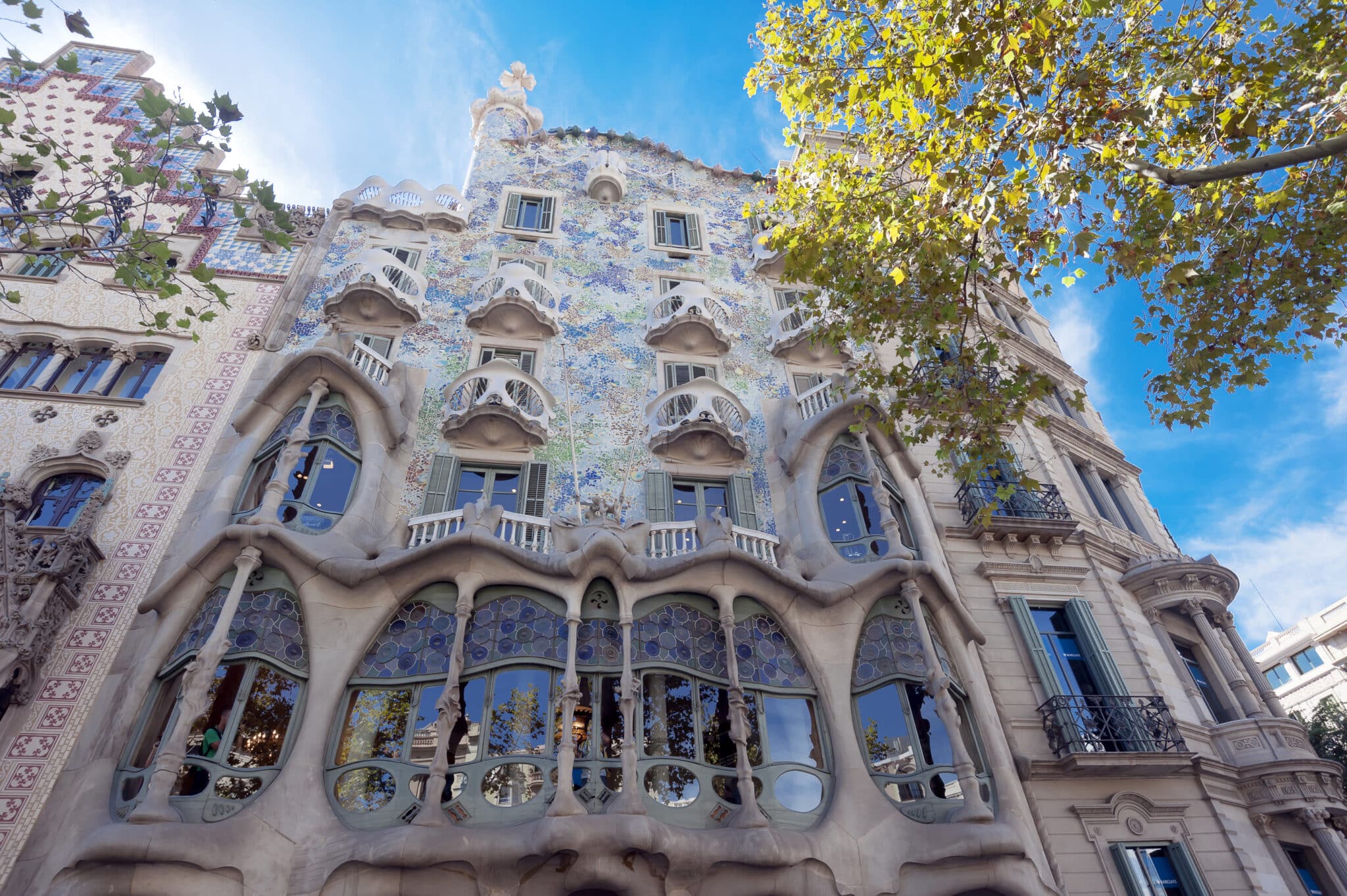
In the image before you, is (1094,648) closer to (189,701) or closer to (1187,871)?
(1187,871)

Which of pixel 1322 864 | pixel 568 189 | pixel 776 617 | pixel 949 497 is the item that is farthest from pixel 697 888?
pixel 568 189

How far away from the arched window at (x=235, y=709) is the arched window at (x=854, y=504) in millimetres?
8358

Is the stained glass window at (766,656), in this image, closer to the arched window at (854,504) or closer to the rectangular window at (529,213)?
the arched window at (854,504)

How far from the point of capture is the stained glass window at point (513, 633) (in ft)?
36.3

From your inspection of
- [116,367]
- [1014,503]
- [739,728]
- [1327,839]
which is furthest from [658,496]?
[1327,839]

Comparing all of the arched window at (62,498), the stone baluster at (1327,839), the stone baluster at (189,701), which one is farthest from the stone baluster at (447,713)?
the stone baluster at (1327,839)

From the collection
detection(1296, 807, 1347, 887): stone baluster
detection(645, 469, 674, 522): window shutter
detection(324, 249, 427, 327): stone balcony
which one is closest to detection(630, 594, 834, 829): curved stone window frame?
detection(645, 469, 674, 522): window shutter

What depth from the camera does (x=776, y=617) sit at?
1211 cm

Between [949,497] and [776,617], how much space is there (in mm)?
5547

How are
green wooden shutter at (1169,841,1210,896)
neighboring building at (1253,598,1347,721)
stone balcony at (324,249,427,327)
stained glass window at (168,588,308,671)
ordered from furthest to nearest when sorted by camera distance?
1. neighboring building at (1253,598,1347,721)
2. stone balcony at (324,249,427,327)
3. green wooden shutter at (1169,841,1210,896)
4. stained glass window at (168,588,308,671)

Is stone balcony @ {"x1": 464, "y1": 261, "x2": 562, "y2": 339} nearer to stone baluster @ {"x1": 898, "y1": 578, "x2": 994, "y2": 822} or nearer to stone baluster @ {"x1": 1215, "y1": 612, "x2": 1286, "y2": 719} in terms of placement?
stone baluster @ {"x1": 898, "y1": 578, "x2": 994, "y2": 822}

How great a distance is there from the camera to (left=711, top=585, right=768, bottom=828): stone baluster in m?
10.0

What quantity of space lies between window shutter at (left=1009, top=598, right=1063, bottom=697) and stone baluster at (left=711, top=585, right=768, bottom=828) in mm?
5578

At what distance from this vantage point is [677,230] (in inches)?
834
